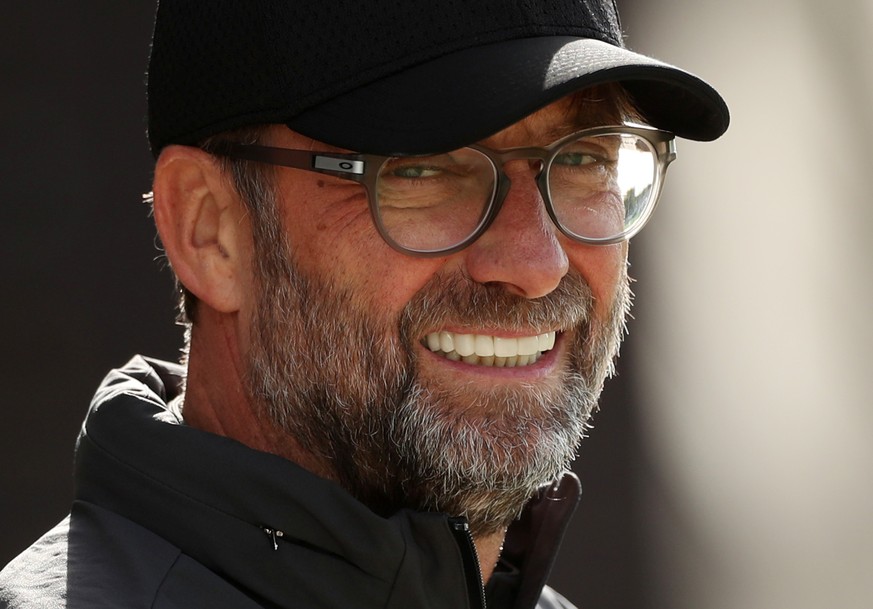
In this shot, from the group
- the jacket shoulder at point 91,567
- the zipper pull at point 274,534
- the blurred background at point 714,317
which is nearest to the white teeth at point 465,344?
the zipper pull at point 274,534

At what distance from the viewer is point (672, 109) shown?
5.90 ft

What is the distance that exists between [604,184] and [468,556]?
1.98 ft

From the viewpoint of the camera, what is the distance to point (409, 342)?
1.64 metres

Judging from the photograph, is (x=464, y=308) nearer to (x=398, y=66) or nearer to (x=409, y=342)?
(x=409, y=342)

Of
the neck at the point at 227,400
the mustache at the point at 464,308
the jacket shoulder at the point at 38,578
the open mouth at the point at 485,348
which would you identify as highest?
the mustache at the point at 464,308

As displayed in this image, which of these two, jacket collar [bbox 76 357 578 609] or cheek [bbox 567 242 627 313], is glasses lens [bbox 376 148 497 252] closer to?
cheek [bbox 567 242 627 313]

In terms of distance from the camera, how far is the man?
1.54 meters

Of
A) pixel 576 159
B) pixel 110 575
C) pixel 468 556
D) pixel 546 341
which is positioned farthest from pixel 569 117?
pixel 110 575

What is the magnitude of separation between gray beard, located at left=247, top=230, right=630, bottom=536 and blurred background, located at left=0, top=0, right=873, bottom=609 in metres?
1.30

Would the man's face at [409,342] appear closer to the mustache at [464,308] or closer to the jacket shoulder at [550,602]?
the mustache at [464,308]

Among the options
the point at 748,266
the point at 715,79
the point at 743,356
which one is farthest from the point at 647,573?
the point at 715,79

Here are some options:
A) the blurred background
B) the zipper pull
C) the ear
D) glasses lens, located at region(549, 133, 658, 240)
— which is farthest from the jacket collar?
the blurred background

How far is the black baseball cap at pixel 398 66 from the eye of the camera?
151 cm

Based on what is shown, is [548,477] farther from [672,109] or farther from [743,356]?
[743,356]
